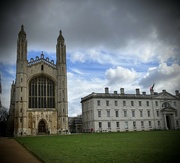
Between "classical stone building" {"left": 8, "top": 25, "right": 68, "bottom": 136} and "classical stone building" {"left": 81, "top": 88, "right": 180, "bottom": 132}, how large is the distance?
30.0ft

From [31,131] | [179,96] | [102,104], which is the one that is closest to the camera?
[31,131]

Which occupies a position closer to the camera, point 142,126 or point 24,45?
point 24,45

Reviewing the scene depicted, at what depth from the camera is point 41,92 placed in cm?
5150

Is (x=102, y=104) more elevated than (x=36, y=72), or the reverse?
(x=36, y=72)

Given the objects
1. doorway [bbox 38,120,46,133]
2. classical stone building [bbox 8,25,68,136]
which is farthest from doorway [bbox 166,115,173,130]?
doorway [bbox 38,120,46,133]

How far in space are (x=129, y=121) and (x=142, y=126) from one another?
4.23m

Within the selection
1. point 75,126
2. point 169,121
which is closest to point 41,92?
point 75,126

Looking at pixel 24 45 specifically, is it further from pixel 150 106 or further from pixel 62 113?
pixel 150 106

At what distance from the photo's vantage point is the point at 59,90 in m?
51.6

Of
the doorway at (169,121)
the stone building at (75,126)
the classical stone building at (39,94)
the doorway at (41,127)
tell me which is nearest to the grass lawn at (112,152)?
the classical stone building at (39,94)

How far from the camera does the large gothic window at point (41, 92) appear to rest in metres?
50.6

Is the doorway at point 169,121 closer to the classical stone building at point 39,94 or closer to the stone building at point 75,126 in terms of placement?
the stone building at point 75,126

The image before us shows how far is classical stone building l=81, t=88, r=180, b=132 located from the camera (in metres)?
56.9

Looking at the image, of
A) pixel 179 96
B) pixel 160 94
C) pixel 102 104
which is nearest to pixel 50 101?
pixel 102 104
